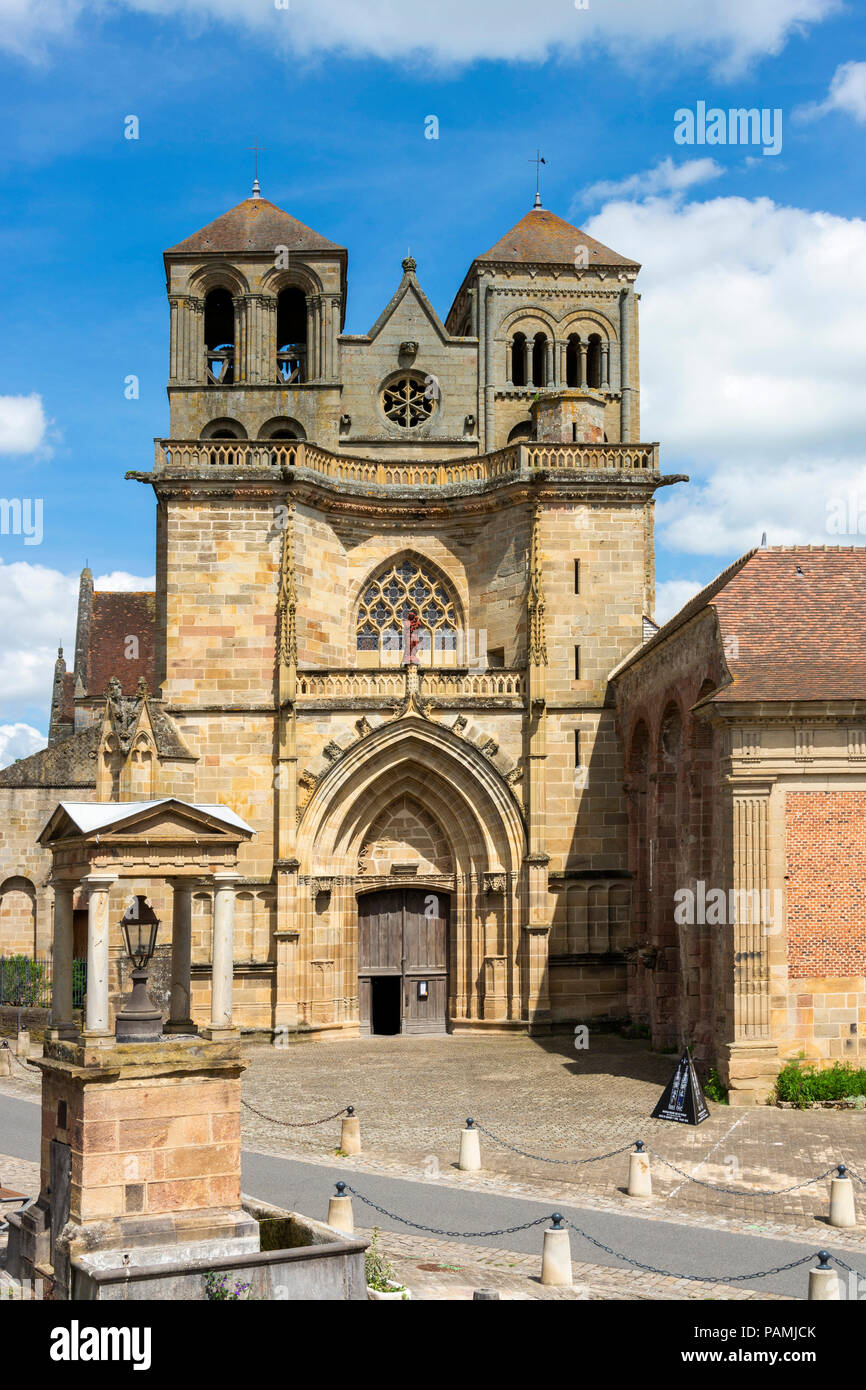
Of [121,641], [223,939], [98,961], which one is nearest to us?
[98,961]

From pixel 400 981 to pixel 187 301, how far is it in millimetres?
17842

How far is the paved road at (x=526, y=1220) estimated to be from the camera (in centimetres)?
1130

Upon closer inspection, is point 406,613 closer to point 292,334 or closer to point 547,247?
point 292,334

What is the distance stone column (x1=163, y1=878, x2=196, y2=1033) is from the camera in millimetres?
12477

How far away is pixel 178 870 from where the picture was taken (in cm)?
1160

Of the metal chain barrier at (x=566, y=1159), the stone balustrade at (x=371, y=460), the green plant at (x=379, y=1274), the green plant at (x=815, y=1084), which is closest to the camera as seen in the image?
the green plant at (x=379, y=1274)

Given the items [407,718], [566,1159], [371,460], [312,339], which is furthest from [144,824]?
[312,339]

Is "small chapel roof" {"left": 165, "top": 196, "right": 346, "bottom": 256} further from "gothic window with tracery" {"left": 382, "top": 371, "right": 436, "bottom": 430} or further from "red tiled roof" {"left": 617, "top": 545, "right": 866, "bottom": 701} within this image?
"red tiled roof" {"left": 617, "top": 545, "right": 866, "bottom": 701}

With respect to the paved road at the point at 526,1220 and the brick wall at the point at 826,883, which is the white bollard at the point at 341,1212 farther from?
the brick wall at the point at 826,883

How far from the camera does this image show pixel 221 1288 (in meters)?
9.35

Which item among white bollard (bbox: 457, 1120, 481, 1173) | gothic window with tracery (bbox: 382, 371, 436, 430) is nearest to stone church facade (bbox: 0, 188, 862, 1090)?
gothic window with tracery (bbox: 382, 371, 436, 430)

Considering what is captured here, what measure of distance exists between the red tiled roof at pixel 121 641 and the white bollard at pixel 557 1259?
102 ft

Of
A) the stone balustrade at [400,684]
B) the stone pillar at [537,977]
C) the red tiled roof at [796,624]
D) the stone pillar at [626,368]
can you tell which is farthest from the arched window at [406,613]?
the red tiled roof at [796,624]

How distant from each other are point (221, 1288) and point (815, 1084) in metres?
11.2
